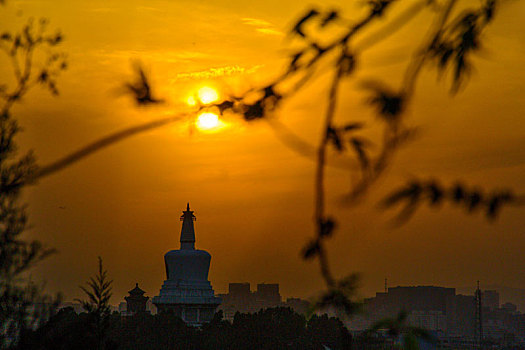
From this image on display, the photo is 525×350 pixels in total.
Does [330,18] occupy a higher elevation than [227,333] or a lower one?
lower

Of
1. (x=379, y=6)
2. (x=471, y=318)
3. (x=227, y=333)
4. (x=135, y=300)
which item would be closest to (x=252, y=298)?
(x=471, y=318)

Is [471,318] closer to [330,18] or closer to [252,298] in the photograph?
[252,298]

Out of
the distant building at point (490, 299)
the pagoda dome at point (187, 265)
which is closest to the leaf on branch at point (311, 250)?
the pagoda dome at point (187, 265)

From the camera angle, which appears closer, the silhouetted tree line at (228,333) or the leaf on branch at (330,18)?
the leaf on branch at (330,18)

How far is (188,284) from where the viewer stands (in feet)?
238

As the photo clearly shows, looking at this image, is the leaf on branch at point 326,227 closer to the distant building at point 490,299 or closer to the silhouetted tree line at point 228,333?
the silhouetted tree line at point 228,333

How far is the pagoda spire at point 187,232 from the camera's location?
74938mm

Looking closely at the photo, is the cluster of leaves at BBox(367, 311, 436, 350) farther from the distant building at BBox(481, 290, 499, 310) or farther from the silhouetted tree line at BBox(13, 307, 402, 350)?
the distant building at BBox(481, 290, 499, 310)

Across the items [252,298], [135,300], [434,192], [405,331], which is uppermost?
[252,298]

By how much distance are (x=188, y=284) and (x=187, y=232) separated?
409 cm

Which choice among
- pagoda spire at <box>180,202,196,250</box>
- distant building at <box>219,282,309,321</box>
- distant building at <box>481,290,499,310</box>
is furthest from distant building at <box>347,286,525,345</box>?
pagoda spire at <box>180,202,196,250</box>

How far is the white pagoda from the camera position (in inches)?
2840

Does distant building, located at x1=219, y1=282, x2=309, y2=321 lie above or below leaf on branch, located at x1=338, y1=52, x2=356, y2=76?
above

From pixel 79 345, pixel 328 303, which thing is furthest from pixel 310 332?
pixel 328 303
